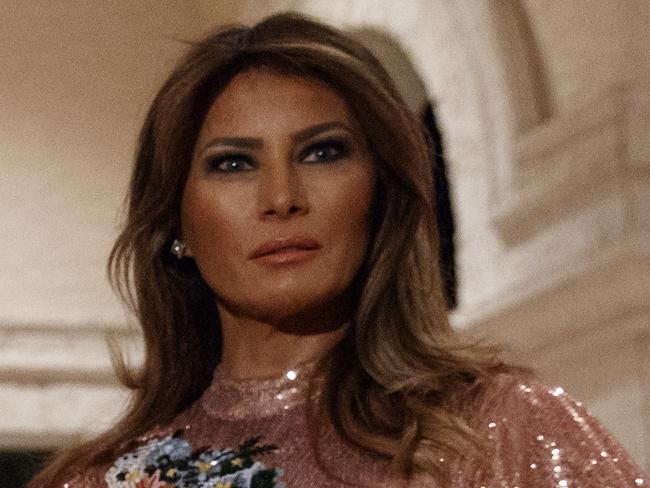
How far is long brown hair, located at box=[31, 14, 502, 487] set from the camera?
4.63 feet

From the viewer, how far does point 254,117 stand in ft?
4.93

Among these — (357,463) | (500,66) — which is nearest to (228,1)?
(500,66)

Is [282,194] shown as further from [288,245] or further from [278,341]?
[278,341]

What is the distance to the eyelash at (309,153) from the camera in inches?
58.3

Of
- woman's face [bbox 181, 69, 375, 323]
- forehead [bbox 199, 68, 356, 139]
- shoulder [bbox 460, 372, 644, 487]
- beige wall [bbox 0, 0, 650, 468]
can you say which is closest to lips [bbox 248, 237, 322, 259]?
woman's face [bbox 181, 69, 375, 323]

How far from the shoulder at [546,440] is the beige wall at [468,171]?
101cm

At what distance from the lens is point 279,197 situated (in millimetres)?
1437

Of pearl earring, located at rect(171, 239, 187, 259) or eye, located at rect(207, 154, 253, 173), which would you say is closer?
eye, located at rect(207, 154, 253, 173)

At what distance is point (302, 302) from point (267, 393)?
0.11m

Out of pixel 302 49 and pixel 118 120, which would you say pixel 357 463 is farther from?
pixel 118 120

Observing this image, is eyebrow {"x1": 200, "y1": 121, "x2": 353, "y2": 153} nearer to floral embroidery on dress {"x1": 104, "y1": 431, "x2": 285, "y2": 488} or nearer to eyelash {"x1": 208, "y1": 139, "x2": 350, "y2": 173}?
eyelash {"x1": 208, "y1": 139, "x2": 350, "y2": 173}

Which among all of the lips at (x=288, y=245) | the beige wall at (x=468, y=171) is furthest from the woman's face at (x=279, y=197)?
the beige wall at (x=468, y=171)

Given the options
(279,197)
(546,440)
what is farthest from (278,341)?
(546,440)

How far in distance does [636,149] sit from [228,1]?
1.24m
